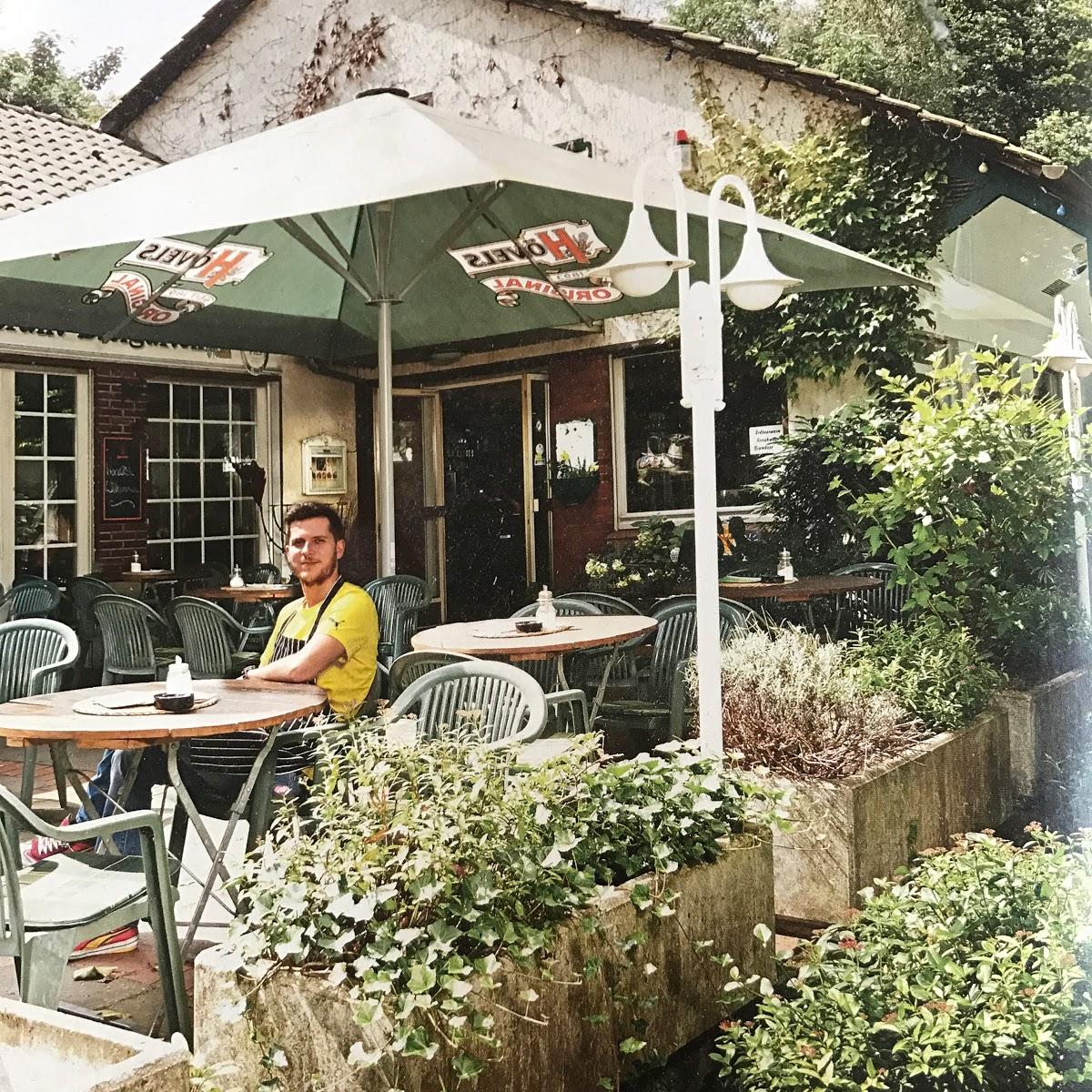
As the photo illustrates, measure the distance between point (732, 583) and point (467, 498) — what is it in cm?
489

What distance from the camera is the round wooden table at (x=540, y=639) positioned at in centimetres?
432

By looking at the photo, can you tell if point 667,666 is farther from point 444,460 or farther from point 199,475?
point 444,460

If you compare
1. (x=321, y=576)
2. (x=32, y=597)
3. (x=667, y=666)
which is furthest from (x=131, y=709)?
(x=32, y=597)

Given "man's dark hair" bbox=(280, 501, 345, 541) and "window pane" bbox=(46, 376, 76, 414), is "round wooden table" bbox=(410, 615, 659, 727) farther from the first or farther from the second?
"window pane" bbox=(46, 376, 76, 414)

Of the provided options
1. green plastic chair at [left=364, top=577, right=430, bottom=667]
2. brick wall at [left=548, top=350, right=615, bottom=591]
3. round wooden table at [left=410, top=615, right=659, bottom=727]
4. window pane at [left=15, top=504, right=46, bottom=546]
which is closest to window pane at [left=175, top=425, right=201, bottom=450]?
window pane at [left=15, top=504, right=46, bottom=546]

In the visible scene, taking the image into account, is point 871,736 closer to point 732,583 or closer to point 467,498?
point 732,583

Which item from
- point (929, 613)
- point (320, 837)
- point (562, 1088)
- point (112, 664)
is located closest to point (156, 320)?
point (112, 664)

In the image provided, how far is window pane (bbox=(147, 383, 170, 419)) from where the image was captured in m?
9.56

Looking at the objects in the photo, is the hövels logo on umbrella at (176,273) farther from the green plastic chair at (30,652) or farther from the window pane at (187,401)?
the window pane at (187,401)

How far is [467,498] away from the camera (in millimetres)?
10656

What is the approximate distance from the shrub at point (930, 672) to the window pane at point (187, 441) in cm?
671

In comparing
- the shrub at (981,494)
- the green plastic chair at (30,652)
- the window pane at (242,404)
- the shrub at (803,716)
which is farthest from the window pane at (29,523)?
the shrub at (803,716)

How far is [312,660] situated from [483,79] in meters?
7.91

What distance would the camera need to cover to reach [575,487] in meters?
9.53
